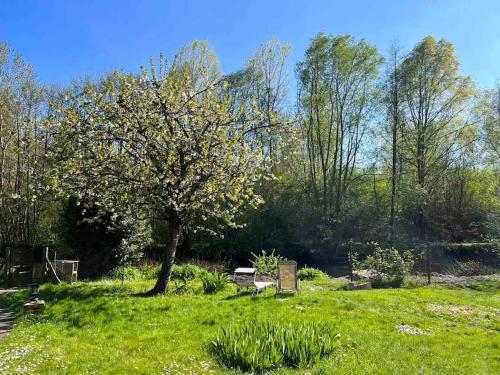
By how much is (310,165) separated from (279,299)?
800 inches

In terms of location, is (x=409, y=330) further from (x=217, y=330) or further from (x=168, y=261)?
(x=168, y=261)

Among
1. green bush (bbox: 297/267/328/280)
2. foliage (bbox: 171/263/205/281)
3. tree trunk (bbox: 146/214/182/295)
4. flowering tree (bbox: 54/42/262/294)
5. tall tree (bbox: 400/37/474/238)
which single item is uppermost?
tall tree (bbox: 400/37/474/238)

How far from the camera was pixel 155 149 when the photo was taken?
970 cm

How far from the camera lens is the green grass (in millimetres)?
5414

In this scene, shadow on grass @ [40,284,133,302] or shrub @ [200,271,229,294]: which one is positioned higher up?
shrub @ [200,271,229,294]

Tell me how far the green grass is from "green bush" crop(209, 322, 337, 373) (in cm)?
15

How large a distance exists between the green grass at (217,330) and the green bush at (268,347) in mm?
150

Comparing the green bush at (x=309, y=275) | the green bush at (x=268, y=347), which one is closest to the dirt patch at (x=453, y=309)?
the green bush at (x=268, y=347)

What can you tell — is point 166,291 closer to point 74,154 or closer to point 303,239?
point 74,154

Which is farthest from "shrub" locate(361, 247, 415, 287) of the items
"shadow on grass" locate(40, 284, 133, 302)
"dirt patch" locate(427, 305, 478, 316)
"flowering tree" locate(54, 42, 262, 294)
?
"shadow on grass" locate(40, 284, 133, 302)

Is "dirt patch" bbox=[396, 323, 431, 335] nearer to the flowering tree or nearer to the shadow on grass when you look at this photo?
the flowering tree

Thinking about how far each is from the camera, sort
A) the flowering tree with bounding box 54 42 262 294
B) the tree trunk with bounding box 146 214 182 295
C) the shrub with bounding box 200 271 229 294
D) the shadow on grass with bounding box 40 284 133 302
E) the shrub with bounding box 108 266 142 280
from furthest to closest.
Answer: the shrub with bounding box 108 266 142 280 → the shrub with bounding box 200 271 229 294 → the tree trunk with bounding box 146 214 182 295 → the shadow on grass with bounding box 40 284 133 302 → the flowering tree with bounding box 54 42 262 294

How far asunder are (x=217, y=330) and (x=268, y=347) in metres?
1.63

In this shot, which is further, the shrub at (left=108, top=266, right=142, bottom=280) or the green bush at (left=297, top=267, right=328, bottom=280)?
the green bush at (left=297, top=267, right=328, bottom=280)
